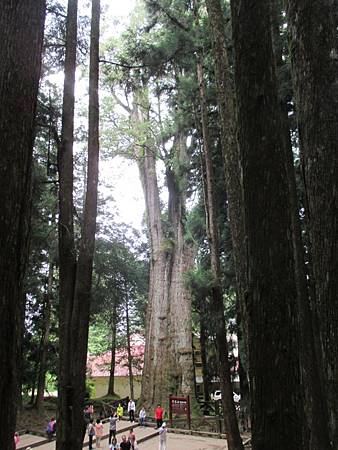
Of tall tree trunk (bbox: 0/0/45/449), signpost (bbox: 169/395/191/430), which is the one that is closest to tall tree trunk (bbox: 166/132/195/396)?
signpost (bbox: 169/395/191/430)

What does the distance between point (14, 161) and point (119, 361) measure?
27.6m

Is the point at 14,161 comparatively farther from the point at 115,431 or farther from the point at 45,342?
the point at 45,342

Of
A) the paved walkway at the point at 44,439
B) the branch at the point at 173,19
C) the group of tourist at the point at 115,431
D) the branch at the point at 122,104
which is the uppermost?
the branch at the point at 122,104

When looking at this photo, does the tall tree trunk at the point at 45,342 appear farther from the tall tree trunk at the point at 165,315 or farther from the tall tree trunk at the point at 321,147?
the tall tree trunk at the point at 321,147

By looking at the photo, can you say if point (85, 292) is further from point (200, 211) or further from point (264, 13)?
point (200, 211)

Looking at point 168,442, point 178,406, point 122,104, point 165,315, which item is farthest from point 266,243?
point 122,104

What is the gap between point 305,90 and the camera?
3.48 metres

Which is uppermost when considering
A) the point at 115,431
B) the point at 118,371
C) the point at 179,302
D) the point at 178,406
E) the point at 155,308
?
the point at 179,302

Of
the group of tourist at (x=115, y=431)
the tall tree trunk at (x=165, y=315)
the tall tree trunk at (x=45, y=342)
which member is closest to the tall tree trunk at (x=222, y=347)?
the group of tourist at (x=115, y=431)

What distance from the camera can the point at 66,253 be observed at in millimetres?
5949

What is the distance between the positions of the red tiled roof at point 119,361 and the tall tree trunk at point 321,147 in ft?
85.7

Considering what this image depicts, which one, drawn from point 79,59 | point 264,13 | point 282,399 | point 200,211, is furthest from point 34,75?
point 200,211

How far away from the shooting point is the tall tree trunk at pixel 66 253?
5.33 metres

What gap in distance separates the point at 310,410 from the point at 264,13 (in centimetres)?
493
